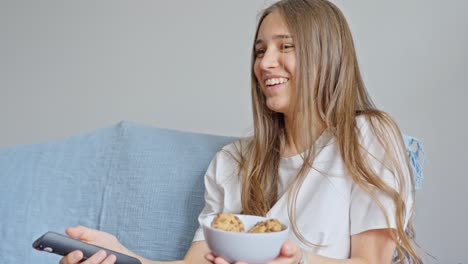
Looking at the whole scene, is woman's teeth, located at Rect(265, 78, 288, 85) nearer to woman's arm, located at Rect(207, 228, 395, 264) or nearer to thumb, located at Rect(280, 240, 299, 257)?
woman's arm, located at Rect(207, 228, 395, 264)

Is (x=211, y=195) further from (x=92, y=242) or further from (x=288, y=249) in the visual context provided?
(x=288, y=249)

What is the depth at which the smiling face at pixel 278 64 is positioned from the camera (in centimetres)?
123

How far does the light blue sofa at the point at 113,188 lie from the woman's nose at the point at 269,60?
1.10 feet

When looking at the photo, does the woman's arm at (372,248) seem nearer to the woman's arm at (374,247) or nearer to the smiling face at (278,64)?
the woman's arm at (374,247)

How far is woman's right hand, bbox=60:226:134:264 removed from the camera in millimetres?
975

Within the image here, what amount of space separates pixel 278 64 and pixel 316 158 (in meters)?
0.22

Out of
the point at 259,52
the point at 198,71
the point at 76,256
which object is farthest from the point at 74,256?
the point at 198,71

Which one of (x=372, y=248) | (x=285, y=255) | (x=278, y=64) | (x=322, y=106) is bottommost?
(x=372, y=248)

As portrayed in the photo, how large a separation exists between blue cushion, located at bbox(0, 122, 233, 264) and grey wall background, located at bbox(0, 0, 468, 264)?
349 millimetres

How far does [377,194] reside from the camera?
3.66 ft

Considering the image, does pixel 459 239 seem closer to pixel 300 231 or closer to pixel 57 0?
pixel 300 231

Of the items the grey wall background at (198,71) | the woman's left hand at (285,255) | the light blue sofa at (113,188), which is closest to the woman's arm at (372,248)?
the woman's left hand at (285,255)

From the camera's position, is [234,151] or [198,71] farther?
[198,71]

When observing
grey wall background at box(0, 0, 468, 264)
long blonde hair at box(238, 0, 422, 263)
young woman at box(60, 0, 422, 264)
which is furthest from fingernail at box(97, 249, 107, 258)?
grey wall background at box(0, 0, 468, 264)
